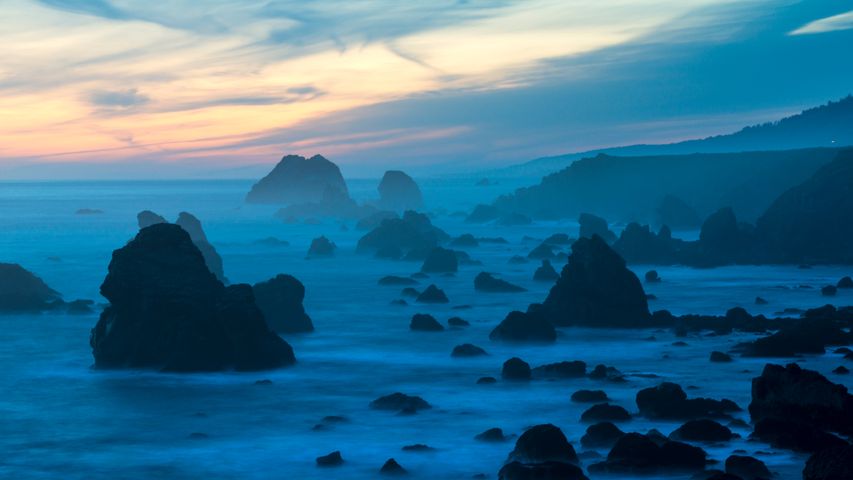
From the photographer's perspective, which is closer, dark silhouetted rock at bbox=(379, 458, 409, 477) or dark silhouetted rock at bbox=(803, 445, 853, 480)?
dark silhouetted rock at bbox=(803, 445, 853, 480)

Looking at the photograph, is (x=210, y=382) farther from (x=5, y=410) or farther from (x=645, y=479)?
(x=645, y=479)

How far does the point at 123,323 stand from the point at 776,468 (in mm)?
35399

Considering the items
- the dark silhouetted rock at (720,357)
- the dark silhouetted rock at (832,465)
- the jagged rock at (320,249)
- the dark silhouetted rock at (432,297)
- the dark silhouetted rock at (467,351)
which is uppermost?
the jagged rock at (320,249)

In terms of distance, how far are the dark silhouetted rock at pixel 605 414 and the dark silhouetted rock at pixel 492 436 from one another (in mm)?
3866

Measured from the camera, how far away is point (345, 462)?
39.7m

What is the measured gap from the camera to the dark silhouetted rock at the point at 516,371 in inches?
2133

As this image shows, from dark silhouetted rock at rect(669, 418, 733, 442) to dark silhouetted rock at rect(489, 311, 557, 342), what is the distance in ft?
88.9

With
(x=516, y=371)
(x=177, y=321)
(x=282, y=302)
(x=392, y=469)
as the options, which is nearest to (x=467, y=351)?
(x=516, y=371)

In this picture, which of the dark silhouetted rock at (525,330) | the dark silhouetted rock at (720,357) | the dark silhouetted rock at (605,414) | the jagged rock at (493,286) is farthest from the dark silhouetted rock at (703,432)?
the jagged rock at (493,286)

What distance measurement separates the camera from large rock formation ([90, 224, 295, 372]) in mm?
57594

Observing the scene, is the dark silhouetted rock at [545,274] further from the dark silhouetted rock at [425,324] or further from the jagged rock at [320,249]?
the jagged rock at [320,249]

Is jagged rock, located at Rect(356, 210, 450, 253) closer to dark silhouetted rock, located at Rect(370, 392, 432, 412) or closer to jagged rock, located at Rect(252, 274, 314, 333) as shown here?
jagged rock, located at Rect(252, 274, 314, 333)

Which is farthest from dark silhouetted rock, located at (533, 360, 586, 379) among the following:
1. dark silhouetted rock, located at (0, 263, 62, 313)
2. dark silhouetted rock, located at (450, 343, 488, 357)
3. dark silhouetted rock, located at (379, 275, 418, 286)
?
dark silhouetted rock, located at (379, 275, 418, 286)

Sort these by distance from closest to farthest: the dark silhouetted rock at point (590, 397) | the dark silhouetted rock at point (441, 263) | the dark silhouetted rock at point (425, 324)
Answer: the dark silhouetted rock at point (590, 397) → the dark silhouetted rock at point (425, 324) → the dark silhouetted rock at point (441, 263)
